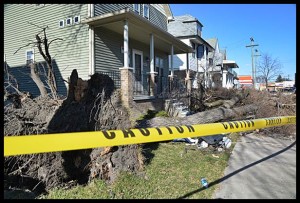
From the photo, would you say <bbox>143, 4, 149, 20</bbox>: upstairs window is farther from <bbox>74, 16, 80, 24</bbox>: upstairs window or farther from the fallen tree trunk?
the fallen tree trunk

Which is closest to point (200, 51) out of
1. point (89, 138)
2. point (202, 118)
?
point (202, 118)

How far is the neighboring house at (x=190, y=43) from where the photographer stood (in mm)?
27098

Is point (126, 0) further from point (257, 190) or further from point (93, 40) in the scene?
point (257, 190)

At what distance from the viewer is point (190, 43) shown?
27.6 m

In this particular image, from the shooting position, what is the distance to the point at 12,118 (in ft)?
Result: 14.1

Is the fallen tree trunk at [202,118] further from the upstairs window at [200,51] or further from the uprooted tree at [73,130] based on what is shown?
the upstairs window at [200,51]

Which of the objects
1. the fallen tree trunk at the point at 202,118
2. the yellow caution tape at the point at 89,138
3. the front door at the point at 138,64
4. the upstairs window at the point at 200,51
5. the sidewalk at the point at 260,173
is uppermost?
the upstairs window at the point at 200,51

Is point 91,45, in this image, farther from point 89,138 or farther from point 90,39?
point 89,138

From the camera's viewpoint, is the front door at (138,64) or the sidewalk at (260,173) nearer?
the sidewalk at (260,173)

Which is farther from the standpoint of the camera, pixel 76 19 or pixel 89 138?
Result: pixel 76 19

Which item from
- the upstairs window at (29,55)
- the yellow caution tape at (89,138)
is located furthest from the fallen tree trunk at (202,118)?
the upstairs window at (29,55)

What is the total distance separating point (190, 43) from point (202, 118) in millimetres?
20178

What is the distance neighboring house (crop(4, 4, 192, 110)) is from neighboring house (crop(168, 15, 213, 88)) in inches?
451

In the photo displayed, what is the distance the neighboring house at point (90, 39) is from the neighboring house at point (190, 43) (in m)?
11.5
